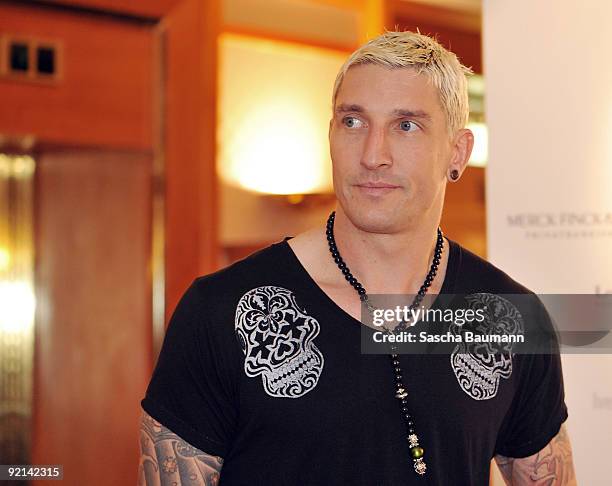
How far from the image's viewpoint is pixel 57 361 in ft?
7.77

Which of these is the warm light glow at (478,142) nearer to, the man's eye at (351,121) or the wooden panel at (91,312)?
the wooden panel at (91,312)

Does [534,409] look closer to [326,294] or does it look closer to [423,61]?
[326,294]

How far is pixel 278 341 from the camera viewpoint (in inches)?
55.1

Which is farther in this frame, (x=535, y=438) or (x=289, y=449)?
(x=535, y=438)

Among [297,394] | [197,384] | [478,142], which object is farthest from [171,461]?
[478,142]

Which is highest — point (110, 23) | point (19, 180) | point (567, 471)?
point (110, 23)

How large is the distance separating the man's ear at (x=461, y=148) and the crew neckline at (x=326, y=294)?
17 centimetres

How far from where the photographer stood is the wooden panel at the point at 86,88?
2256 mm

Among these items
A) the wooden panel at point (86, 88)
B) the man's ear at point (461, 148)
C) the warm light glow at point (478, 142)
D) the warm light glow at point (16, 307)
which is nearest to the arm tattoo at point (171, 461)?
the man's ear at point (461, 148)

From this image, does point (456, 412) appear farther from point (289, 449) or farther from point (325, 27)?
point (325, 27)

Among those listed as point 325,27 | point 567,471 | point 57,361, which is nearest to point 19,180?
point 57,361

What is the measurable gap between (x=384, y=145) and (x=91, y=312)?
1367 mm

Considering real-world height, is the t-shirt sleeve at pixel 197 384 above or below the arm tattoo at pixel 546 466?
above

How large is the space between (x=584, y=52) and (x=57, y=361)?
1719 millimetres
